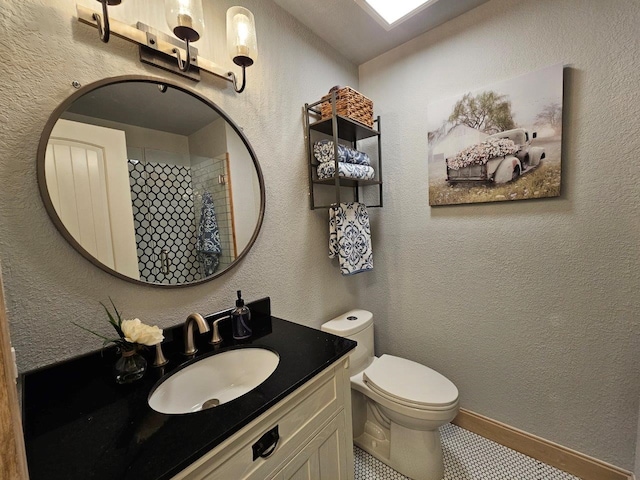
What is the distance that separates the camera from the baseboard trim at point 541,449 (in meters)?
1.22

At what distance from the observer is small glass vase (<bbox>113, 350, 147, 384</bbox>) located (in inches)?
30.9

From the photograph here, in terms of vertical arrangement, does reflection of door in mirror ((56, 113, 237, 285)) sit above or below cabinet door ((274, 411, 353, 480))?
above

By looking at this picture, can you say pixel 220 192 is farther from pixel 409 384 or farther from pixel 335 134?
pixel 409 384

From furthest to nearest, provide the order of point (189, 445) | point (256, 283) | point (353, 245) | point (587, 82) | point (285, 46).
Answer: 1. point (353, 245)
2. point (285, 46)
3. point (256, 283)
4. point (587, 82)
5. point (189, 445)

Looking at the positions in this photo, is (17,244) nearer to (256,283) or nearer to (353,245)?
(256,283)

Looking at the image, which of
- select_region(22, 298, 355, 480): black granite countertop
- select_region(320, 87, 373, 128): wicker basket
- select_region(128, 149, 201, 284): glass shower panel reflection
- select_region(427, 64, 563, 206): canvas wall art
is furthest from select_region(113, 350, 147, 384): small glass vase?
select_region(427, 64, 563, 206): canvas wall art

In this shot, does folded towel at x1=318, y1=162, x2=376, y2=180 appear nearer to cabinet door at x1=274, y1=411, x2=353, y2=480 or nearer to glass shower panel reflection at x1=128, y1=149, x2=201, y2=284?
glass shower panel reflection at x1=128, y1=149, x2=201, y2=284

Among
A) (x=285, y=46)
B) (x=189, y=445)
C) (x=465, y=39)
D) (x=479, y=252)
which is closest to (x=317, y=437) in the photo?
(x=189, y=445)

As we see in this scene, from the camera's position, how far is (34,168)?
75 centimetres

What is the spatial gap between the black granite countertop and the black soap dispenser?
0.15 metres

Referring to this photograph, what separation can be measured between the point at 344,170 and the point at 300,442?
3.87ft

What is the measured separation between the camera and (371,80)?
1789 millimetres

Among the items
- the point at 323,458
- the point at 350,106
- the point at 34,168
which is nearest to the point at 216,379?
the point at 323,458

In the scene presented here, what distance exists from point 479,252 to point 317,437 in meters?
1.21
